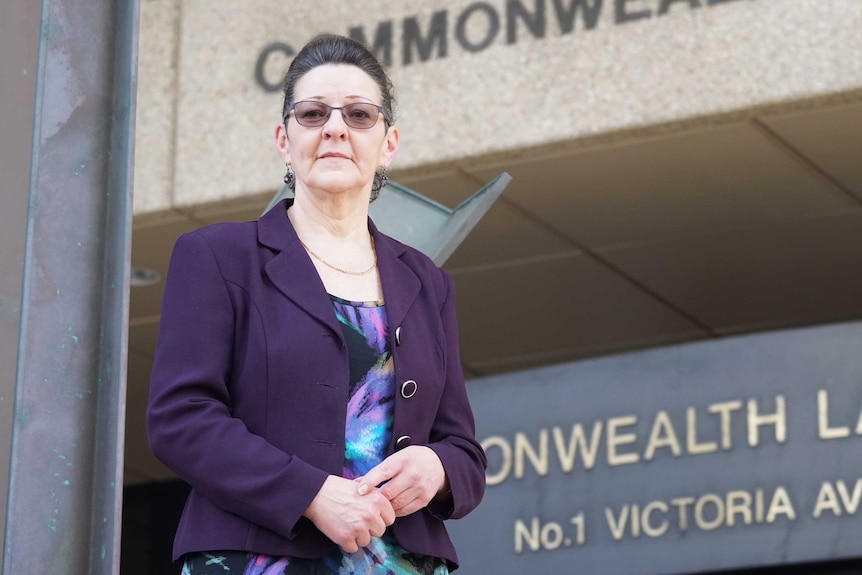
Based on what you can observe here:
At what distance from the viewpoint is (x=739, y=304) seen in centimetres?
831

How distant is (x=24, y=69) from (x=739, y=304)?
6346 mm

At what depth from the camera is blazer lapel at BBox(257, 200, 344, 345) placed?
2.52 meters

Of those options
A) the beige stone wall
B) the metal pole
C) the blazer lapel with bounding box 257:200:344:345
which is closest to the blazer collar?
the blazer lapel with bounding box 257:200:344:345

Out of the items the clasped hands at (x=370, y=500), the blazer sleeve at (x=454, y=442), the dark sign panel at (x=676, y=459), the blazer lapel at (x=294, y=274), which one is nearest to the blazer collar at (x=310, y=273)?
the blazer lapel at (x=294, y=274)

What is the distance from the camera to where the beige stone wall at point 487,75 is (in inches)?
243

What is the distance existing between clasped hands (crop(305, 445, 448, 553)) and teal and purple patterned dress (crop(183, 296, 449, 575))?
0.06 meters

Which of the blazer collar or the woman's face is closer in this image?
the blazer collar

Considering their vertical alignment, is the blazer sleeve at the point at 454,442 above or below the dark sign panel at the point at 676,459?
below

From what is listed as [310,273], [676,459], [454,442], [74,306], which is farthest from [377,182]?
[676,459]

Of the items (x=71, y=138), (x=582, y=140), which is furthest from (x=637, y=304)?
(x=71, y=138)

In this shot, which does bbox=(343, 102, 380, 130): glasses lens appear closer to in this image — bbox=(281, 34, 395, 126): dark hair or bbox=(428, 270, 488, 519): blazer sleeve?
bbox=(281, 34, 395, 126): dark hair

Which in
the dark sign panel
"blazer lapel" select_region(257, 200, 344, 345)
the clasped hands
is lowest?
the clasped hands

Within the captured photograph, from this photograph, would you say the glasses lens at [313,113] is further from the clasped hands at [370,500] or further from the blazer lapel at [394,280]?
the clasped hands at [370,500]

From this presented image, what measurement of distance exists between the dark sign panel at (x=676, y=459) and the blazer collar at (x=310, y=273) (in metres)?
4.32
